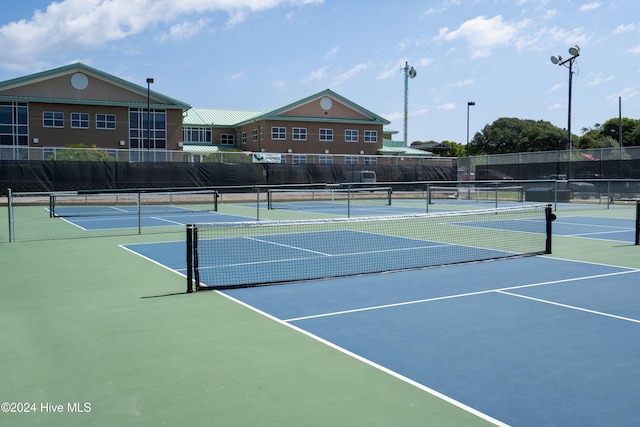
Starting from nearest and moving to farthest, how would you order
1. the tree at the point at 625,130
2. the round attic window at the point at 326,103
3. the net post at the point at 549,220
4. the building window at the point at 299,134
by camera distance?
the net post at the point at 549,220
the building window at the point at 299,134
the round attic window at the point at 326,103
the tree at the point at 625,130

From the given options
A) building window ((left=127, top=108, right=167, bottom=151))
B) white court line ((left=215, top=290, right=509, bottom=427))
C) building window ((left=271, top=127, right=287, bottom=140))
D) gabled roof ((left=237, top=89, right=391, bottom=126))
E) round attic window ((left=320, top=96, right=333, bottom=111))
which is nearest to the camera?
white court line ((left=215, top=290, right=509, bottom=427))

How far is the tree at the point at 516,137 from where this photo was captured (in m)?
94.8

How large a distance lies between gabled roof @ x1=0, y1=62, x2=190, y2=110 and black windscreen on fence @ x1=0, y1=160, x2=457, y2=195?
54.0 ft

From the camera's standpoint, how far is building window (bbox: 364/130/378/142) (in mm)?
62219

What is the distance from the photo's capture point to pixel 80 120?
4919 centimetres

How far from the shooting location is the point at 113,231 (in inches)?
688

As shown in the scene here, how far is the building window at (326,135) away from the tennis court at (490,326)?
1926 inches

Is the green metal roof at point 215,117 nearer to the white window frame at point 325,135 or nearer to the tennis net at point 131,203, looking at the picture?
the white window frame at point 325,135

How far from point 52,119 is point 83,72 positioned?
14.9 ft

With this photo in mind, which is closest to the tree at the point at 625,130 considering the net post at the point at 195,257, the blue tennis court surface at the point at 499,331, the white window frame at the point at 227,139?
the white window frame at the point at 227,139

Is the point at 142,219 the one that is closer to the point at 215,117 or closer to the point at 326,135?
the point at 326,135

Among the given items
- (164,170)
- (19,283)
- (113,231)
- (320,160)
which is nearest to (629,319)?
(19,283)

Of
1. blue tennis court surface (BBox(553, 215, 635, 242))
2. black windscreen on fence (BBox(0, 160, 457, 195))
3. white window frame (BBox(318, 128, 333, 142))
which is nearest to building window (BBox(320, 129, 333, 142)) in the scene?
white window frame (BBox(318, 128, 333, 142))

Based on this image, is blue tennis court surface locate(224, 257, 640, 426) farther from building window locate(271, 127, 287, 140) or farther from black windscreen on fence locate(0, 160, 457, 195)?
building window locate(271, 127, 287, 140)
